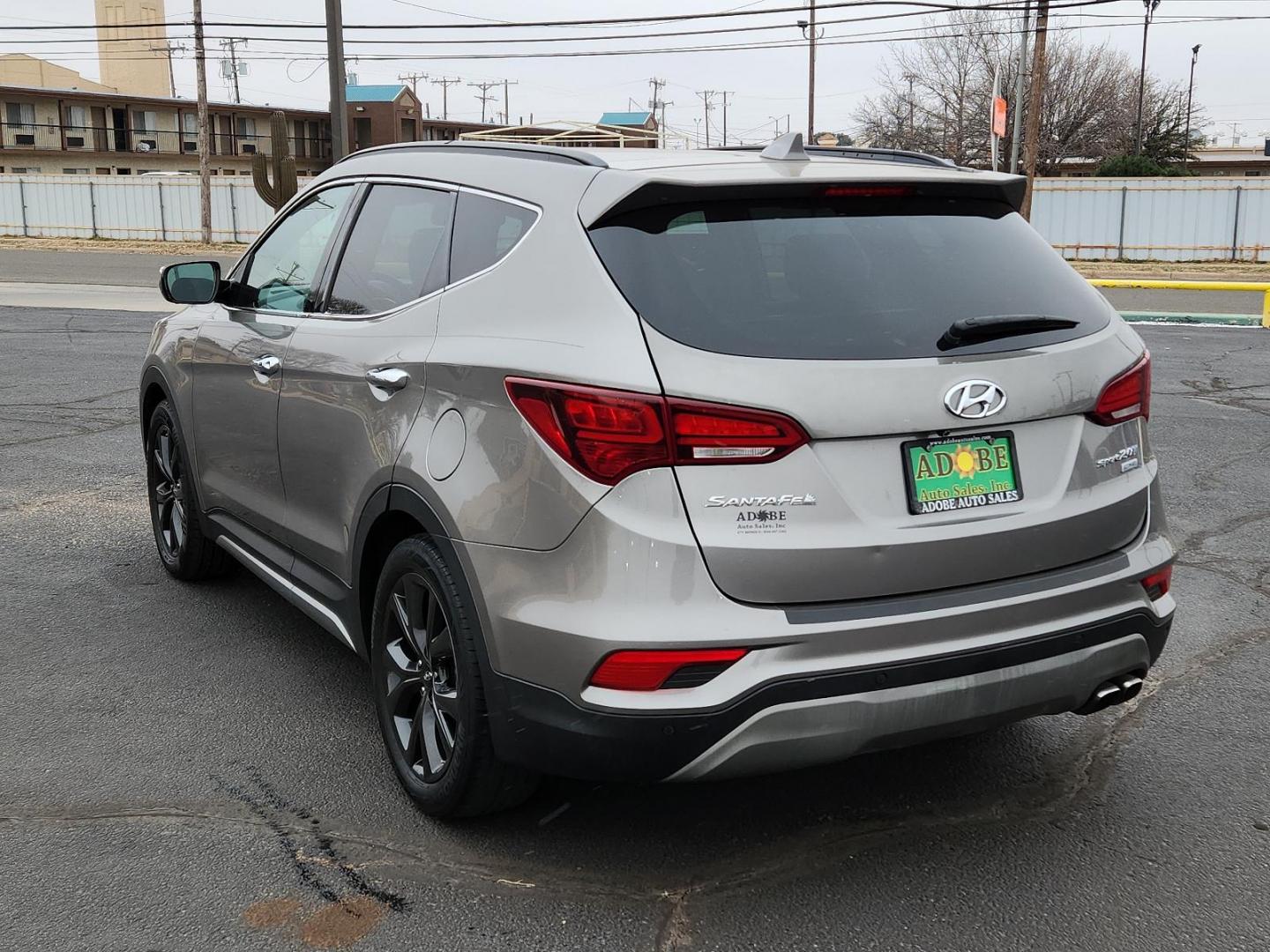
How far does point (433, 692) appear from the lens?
3.44 m

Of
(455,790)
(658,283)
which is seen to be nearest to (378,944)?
(455,790)

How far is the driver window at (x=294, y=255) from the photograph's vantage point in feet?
14.4

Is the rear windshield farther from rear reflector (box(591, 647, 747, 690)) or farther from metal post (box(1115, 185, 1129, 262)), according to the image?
Result: metal post (box(1115, 185, 1129, 262))

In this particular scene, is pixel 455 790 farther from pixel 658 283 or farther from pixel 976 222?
pixel 976 222

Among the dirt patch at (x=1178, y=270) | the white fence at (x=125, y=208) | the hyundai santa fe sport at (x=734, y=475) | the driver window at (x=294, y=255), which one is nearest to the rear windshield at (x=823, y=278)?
the hyundai santa fe sport at (x=734, y=475)

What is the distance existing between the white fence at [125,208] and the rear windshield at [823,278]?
43531 mm

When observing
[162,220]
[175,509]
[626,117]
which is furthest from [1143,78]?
[175,509]

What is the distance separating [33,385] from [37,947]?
381 inches

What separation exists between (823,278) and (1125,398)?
88cm

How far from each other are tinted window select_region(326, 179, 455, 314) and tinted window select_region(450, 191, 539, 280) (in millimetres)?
58

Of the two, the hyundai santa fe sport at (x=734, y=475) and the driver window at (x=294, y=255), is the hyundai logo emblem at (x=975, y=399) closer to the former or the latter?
the hyundai santa fe sport at (x=734, y=475)

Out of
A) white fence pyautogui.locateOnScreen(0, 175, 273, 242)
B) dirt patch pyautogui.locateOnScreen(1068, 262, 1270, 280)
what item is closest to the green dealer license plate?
dirt patch pyautogui.locateOnScreen(1068, 262, 1270, 280)

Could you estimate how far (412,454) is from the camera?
3348 millimetres

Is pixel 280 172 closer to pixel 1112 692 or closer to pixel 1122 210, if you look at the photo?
pixel 1112 692
